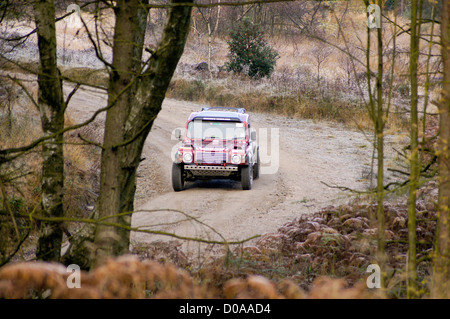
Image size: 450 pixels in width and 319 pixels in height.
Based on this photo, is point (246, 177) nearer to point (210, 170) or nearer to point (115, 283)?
point (210, 170)

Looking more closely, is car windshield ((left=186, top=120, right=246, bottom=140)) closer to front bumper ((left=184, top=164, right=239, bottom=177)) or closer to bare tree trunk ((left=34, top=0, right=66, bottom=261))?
front bumper ((left=184, top=164, right=239, bottom=177))

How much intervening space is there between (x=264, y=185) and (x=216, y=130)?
193 centimetres

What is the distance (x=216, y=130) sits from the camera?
40.5ft

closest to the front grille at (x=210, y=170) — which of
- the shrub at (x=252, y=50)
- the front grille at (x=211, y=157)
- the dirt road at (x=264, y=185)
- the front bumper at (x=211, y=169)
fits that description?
the front bumper at (x=211, y=169)

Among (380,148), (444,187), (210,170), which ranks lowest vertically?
(210,170)

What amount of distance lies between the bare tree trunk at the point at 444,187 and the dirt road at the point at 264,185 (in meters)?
1.71

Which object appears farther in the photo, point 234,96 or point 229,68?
point 229,68

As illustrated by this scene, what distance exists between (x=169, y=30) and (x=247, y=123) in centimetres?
800

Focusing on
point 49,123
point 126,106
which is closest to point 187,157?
point 49,123

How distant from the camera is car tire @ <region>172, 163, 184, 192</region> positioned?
1193 centimetres
